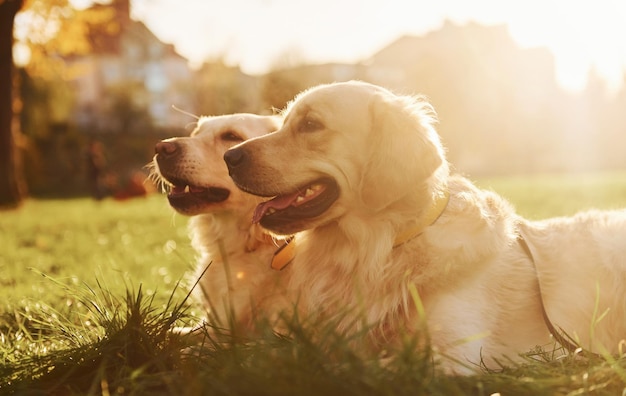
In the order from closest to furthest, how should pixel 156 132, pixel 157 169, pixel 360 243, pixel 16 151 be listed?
pixel 360 243
pixel 157 169
pixel 16 151
pixel 156 132

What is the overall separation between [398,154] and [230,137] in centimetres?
177

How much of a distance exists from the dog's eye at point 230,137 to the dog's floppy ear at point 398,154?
4.83 ft

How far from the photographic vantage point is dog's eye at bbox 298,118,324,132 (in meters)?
3.30

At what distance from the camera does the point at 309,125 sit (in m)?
3.33

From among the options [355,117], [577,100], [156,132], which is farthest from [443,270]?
[577,100]

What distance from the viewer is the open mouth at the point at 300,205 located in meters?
3.15

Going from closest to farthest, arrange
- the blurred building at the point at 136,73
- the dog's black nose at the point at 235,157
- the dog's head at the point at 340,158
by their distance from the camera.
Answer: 1. the dog's head at the point at 340,158
2. the dog's black nose at the point at 235,157
3. the blurred building at the point at 136,73

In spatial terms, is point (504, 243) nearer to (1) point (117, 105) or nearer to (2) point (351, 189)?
(2) point (351, 189)

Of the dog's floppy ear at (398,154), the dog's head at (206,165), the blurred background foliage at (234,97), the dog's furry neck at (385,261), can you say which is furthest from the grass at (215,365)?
the blurred background foliage at (234,97)

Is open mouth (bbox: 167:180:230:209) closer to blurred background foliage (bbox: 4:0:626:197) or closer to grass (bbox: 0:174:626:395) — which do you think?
grass (bbox: 0:174:626:395)

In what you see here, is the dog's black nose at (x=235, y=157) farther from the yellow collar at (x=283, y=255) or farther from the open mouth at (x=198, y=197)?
the open mouth at (x=198, y=197)

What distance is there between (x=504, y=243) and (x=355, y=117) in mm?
1000

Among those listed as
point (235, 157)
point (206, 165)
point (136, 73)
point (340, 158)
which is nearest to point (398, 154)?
point (340, 158)

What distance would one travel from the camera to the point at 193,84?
46625 mm
